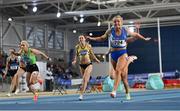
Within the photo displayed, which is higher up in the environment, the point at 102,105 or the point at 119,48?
the point at 119,48

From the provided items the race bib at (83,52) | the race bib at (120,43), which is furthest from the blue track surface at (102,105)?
the race bib at (83,52)

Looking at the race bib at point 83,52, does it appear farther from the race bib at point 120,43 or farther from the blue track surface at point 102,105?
the race bib at point 120,43

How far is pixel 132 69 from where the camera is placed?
4047 cm

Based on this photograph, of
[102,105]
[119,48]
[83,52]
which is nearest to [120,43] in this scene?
[119,48]

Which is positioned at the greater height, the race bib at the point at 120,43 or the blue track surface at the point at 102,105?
the race bib at the point at 120,43

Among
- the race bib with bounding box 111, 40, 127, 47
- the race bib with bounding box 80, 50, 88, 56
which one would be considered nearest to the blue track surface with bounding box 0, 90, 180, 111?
the race bib with bounding box 111, 40, 127, 47

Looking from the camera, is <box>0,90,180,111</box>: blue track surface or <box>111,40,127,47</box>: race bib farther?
<box>111,40,127,47</box>: race bib

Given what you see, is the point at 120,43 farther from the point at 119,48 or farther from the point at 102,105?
the point at 102,105

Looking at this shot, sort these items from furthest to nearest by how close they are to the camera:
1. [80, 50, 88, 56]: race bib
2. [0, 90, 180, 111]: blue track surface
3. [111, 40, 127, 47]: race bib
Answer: [80, 50, 88, 56]: race bib < [111, 40, 127, 47]: race bib < [0, 90, 180, 111]: blue track surface

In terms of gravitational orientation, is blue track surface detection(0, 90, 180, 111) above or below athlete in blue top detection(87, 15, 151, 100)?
below

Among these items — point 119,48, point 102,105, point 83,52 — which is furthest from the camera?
point 83,52

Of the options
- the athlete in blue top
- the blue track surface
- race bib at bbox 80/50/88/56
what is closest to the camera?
the blue track surface

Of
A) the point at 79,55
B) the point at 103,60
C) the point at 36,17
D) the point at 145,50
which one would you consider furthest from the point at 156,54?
the point at 79,55

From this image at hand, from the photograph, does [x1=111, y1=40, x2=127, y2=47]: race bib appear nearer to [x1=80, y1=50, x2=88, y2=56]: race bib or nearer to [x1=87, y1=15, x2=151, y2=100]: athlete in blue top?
[x1=87, y1=15, x2=151, y2=100]: athlete in blue top
